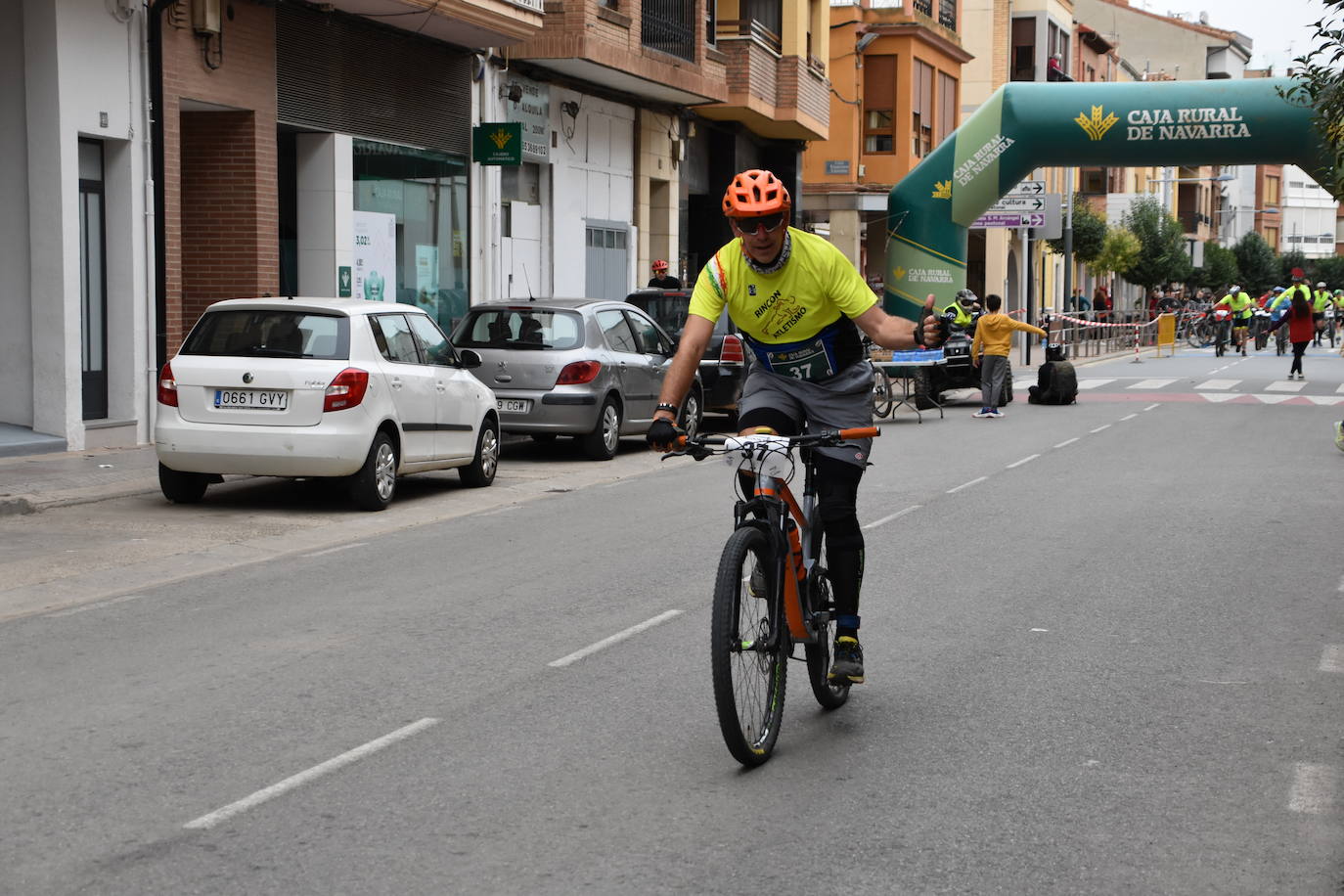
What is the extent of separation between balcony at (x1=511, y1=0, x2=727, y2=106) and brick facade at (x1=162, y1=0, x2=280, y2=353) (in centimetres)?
571

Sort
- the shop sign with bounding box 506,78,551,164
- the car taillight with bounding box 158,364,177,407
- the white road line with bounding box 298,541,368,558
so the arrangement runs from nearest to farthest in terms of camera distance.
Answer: the white road line with bounding box 298,541,368,558
the car taillight with bounding box 158,364,177,407
the shop sign with bounding box 506,78,551,164

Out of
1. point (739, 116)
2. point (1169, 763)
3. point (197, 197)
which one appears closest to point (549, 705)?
point (1169, 763)

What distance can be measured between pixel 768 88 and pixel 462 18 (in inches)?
512

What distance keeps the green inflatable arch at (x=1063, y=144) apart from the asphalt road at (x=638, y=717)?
13576 millimetres

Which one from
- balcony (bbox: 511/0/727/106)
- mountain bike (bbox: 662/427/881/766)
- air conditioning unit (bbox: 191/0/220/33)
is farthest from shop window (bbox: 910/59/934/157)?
mountain bike (bbox: 662/427/881/766)

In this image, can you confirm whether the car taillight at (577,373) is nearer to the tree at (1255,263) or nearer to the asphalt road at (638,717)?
the asphalt road at (638,717)

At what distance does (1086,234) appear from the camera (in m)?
62.9

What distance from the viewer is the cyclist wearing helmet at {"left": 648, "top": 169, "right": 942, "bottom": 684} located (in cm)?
592

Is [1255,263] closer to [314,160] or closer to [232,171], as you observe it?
[314,160]

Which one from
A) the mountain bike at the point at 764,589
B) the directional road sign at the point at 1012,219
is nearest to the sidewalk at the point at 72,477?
the mountain bike at the point at 764,589

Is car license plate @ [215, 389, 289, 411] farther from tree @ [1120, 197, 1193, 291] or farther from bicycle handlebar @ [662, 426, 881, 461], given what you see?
tree @ [1120, 197, 1193, 291]

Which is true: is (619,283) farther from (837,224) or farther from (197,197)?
(837,224)

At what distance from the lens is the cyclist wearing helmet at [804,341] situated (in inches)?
233

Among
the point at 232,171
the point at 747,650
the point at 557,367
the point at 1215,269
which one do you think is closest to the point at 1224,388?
the point at 557,367
